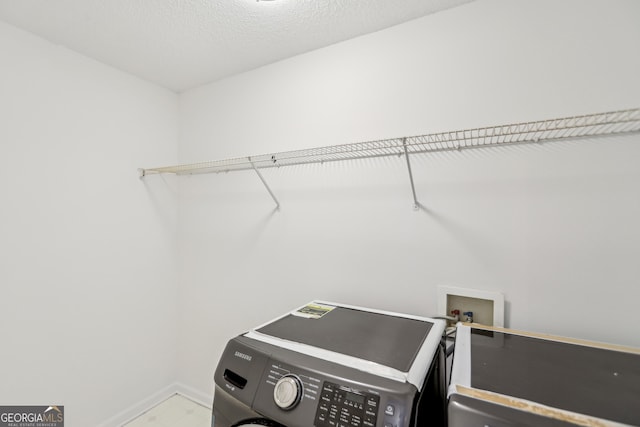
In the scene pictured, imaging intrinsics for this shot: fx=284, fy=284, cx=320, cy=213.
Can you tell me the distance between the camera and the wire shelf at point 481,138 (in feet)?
3.68

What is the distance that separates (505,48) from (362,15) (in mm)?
742

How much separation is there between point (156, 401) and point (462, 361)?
8.37 ft

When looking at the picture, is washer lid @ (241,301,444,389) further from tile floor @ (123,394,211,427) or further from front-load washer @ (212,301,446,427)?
tile floor @ (123,394,211,427)

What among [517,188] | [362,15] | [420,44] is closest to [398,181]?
[517,188]

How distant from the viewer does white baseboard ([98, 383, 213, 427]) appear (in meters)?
2.10

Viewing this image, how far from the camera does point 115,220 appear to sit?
6.96ft

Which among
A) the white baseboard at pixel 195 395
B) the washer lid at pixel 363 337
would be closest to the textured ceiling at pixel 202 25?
the washer lid at pixel 363 337

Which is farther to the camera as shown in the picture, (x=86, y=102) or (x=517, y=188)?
(x=86, y=102)

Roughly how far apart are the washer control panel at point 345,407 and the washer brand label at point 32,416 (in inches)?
79.6

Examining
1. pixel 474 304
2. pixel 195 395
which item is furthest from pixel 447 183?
pixel 195 395

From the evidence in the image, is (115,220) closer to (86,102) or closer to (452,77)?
(86,102)

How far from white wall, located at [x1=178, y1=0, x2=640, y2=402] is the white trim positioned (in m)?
0.37

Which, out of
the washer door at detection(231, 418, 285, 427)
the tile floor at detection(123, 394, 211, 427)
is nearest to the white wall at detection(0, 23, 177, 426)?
the tile floor at detection(123, 394, 211, 427)

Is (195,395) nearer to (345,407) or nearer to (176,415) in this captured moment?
(176,415)
